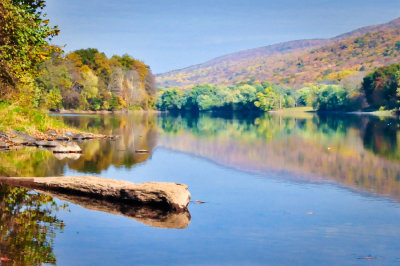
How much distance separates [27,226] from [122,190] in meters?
2.56

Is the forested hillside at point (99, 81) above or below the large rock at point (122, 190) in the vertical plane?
above

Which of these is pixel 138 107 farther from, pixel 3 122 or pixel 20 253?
pixel 20 253

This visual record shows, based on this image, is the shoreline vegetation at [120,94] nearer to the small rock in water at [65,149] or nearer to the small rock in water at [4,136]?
the small rock in water at [4,136]

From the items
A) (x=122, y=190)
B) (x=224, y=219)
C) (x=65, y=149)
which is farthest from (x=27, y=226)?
(x=65, y=149)

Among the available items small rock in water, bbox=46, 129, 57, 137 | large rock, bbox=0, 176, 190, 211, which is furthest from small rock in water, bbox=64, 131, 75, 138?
large rock, bbox=0, 176, 190, 211

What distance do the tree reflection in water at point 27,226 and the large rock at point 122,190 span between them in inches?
21.6

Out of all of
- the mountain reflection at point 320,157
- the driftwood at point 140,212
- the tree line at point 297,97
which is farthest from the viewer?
the tree line at point 297,97

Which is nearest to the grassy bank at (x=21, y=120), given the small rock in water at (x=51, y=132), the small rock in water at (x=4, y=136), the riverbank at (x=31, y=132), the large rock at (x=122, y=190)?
the riverbank at (x=31, y=132)

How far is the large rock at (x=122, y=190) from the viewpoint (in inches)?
397

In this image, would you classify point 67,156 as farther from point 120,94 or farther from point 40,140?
point 120,94

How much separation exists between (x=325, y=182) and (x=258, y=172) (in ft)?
8.90

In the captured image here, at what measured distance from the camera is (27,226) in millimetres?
8195

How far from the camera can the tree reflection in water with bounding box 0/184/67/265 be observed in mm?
6892

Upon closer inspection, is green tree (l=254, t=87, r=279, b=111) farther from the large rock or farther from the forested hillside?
the large rock
